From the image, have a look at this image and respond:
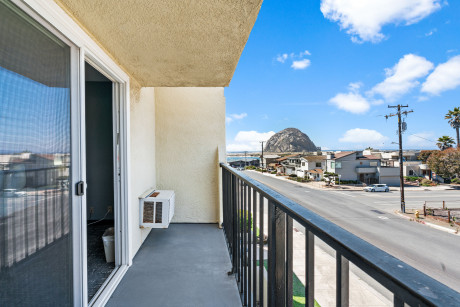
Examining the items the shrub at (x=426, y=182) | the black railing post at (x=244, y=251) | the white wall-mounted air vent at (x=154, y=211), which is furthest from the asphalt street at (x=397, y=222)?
the black railing post at (x=244, y=251)

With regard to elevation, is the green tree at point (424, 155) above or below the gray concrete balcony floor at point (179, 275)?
above

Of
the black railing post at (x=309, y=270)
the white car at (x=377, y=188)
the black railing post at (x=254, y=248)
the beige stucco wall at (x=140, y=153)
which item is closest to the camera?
the black railing post at (x=309, y=270)

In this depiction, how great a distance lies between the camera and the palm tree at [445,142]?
45.9 ft

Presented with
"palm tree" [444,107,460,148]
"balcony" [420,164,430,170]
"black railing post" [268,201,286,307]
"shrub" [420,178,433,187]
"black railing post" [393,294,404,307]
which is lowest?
"shrub" [420,178,433,187]

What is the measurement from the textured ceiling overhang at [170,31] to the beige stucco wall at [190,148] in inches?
45.6

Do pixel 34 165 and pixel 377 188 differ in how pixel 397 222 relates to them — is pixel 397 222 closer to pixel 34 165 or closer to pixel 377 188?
pixel 377 188

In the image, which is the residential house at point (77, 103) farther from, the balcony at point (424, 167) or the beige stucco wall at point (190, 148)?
the balcony at point (424, 167)

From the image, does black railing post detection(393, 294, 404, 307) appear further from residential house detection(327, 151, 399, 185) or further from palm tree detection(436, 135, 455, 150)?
palm tree detection(436, 135, 455, 150)

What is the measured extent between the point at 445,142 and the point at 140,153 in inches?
748

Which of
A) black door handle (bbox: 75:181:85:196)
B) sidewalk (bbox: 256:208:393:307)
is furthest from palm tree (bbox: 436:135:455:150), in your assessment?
black door handle (bbox: 75:181:85:196)

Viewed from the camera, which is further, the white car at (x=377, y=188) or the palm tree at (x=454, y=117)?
the white car at (x=377, y=188)

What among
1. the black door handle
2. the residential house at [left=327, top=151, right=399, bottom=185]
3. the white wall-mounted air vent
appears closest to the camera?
the black door handle

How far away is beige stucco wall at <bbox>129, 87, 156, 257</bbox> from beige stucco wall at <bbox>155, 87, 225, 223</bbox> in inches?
6.8

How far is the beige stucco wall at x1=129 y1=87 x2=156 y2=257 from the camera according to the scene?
7.23 feet
